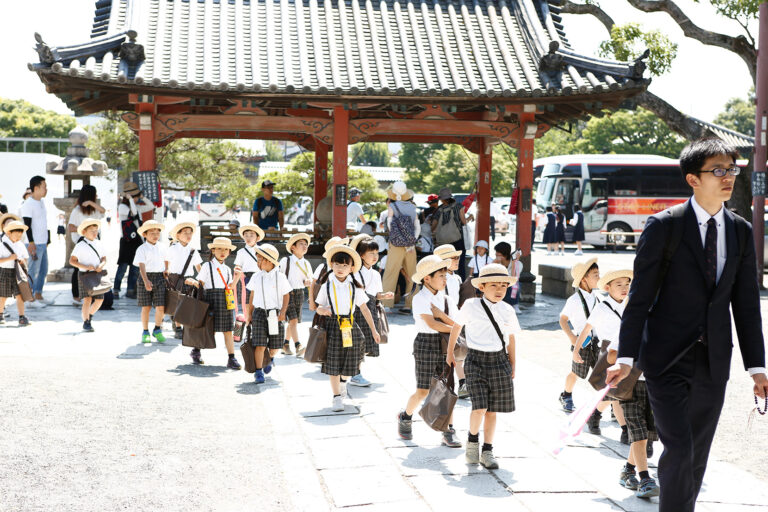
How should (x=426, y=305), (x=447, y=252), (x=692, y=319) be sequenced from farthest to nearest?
(x=447, y=252), (x=426, y=305), (x=692, y=319)

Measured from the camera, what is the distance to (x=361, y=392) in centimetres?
769

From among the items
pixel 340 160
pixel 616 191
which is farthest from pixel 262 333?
pixel 616 191

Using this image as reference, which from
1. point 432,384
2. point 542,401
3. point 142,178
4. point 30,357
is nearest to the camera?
point 432,384

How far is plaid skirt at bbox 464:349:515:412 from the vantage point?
5391 millimetres

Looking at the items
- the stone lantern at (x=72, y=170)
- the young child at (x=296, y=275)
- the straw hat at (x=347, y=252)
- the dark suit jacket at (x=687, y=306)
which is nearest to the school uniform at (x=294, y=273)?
the young child at (x=296, y=275)

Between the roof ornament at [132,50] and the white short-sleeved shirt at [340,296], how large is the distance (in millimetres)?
6967

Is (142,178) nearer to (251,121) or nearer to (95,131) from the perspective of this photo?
(251,121)

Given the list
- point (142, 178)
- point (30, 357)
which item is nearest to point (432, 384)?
point (30, 357)

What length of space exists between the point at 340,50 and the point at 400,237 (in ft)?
11.8

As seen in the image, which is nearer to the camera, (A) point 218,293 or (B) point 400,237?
(A) point 218,293

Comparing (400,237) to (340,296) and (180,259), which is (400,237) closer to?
(180,259)

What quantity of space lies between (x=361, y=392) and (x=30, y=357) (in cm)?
370

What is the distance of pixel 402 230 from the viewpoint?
1252 cm

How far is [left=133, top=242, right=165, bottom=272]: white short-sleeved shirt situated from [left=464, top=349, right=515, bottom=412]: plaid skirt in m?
5.28
